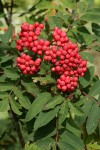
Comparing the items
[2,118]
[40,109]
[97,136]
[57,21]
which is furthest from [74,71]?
[2,118]

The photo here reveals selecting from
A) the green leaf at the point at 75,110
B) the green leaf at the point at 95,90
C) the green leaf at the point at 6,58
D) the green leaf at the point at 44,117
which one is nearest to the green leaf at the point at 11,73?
the green leaf at the point at 6,58

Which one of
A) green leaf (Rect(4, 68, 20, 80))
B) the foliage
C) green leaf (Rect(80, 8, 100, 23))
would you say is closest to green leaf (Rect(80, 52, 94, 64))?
the foliage

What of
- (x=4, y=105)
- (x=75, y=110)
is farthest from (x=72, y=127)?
(x=4, y=105)

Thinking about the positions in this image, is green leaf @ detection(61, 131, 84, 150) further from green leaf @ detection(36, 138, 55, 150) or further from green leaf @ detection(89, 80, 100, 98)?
green leaf @ detection(89, 80, 100, 98)

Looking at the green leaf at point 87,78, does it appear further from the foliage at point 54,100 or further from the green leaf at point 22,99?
the green leaf at point 22,99

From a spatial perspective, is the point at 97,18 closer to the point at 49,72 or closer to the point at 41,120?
the point at 49,72
